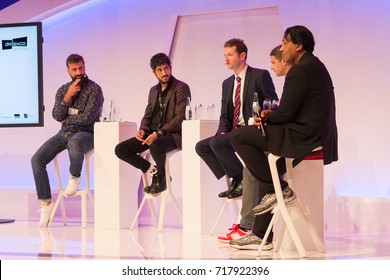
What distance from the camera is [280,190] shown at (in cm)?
462

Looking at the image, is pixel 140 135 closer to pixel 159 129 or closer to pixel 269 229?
pixel 159 129

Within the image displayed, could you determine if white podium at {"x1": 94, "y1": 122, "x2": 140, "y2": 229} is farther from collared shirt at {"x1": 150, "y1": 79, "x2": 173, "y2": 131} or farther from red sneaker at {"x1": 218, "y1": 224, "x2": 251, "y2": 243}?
red sneaker at {"x1": 218, "y1": 224, "x2": 251, "y2": 243}

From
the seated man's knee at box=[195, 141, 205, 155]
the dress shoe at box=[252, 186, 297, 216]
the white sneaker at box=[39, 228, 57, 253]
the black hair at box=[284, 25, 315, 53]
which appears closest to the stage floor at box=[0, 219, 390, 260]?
the white sneaker at box=[39, 228, 57, 253]

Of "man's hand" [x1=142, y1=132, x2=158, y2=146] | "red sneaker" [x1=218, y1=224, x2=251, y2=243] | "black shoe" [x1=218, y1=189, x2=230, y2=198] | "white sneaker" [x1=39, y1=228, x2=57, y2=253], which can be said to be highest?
"man's hand" [x1=142, y1=132, x2=158, y2=146]

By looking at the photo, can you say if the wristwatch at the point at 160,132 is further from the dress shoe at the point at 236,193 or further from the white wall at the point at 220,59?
the white wall at the point at 220,59

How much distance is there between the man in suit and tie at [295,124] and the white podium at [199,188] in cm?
146

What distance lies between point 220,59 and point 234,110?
172cm

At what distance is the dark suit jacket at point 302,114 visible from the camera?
4.61 meters

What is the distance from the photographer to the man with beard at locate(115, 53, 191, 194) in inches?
251

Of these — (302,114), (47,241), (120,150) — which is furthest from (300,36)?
(47,241)

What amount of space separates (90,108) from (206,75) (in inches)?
52.5

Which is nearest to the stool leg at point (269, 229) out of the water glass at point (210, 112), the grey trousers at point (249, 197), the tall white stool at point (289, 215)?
the tall white stool at point (289, 215)

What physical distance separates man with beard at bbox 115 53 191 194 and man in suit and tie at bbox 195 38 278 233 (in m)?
0.44

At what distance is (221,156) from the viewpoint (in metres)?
5.79
